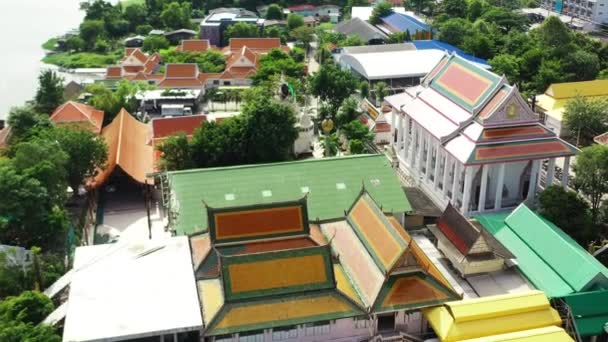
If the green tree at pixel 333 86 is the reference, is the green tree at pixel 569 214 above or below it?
below

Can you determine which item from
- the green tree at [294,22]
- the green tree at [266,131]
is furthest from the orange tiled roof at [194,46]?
the green tree at [266,131]

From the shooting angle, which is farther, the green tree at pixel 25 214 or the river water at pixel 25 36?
the river water at pixel 25 36

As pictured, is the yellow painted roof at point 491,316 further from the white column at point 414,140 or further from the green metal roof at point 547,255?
the white column at point 414,140

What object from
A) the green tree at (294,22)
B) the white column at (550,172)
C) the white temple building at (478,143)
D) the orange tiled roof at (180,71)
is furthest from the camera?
the green tree at (294,22)

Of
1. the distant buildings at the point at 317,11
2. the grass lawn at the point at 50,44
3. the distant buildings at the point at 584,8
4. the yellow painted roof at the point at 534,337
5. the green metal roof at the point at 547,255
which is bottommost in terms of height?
the yellow painted roof at the point at 534,337

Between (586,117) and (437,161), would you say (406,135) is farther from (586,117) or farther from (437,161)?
(586,117)

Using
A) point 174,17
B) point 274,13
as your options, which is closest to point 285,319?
point 174,17

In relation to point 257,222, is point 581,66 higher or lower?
higher
